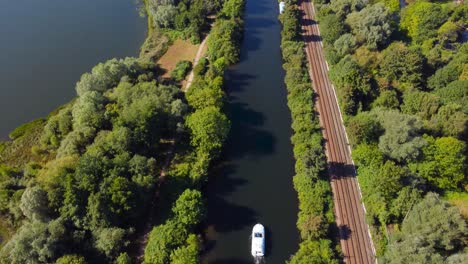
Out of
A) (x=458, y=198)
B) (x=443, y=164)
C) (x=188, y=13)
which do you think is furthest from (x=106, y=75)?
(x=458, y=198)

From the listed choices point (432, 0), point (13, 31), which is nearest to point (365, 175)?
point (432, 0)

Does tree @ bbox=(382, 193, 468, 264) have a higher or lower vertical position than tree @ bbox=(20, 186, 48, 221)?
lower

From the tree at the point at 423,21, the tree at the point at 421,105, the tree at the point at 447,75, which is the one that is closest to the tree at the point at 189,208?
the tree at the point at 421,105

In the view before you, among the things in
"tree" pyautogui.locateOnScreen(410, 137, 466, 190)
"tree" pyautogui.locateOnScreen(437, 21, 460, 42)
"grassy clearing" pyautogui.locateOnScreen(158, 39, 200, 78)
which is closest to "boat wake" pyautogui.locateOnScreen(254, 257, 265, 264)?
"tree" pyautogui.locateOnScreen(410, 137, 466, 190)

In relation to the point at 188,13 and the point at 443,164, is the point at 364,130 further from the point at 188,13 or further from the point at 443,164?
the point at 188,13

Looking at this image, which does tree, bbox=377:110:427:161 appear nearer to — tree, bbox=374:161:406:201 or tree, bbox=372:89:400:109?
tree, bbox=374:161:406:201
